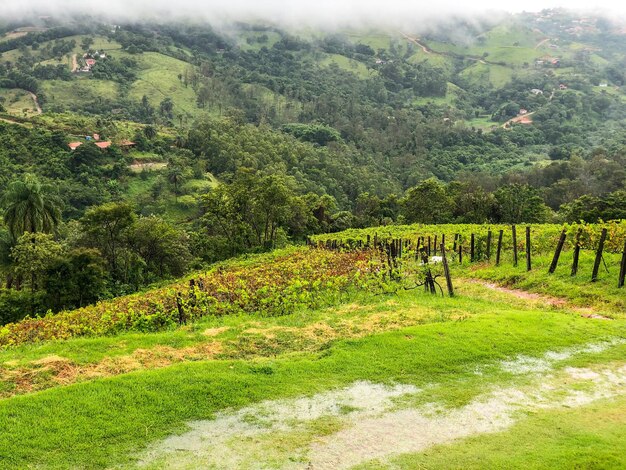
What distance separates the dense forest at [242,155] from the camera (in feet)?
120

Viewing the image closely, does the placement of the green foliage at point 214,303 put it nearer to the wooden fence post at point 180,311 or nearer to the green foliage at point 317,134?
the wooden fence post at point 180,311

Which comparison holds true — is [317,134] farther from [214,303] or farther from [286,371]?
[286,371]

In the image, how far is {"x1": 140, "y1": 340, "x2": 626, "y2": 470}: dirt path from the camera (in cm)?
693

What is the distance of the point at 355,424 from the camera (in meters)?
7.88

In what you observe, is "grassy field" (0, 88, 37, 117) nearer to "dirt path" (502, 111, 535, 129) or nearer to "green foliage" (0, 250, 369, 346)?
"green foliage" (0, 250, 369, 346)

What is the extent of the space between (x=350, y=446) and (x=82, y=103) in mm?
145530

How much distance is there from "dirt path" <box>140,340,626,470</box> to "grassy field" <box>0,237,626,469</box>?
1.2 inches

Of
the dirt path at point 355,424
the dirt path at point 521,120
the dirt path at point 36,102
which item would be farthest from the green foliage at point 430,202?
the dirt path at point 521,120

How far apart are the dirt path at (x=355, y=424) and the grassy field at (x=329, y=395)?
0.03 m

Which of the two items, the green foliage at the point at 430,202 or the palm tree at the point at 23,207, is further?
the green foliage at the point at 430,202

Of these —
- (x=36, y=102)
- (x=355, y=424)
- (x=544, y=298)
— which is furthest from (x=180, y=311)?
(x=36, y=102)

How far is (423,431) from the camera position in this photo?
301 inches

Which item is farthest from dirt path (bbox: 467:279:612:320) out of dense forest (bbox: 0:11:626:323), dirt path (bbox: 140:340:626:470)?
dense forest (bbox: 0:11:626:323)

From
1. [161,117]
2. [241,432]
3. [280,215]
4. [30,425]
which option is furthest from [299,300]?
[161,117]
